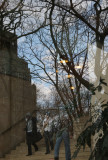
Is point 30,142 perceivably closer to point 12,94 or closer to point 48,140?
point 48,140

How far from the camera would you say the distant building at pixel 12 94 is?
15.6 ft

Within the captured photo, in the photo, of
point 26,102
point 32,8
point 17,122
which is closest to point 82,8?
point 32,8

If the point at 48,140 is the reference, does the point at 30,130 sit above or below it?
above

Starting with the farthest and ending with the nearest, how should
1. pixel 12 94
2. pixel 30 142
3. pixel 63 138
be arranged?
1. pixel 12 94
2. pixel 30 142
3. pixel 63 138

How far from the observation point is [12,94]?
4.93 metres

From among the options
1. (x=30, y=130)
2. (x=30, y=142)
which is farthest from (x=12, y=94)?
(x=30, y=142)

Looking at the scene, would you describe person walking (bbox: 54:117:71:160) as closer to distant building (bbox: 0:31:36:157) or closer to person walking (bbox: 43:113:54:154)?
person walking (bbox: 43:113:54:154)

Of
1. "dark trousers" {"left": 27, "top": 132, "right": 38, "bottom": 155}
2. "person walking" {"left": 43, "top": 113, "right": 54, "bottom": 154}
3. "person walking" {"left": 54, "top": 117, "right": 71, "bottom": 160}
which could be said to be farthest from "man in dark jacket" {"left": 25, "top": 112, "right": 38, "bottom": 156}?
"person walking" {"left": 54, "top": 117, "right": 71, "bottom": 160}

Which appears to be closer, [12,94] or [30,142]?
[30,142]

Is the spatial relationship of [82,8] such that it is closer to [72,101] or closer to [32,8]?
[32,8]

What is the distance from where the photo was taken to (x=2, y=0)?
5305 mm

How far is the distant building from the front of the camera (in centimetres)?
476

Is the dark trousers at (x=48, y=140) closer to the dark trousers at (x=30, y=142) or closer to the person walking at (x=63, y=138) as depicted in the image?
the person walking at (x=63, y=138)

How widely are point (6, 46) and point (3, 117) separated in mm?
1309
